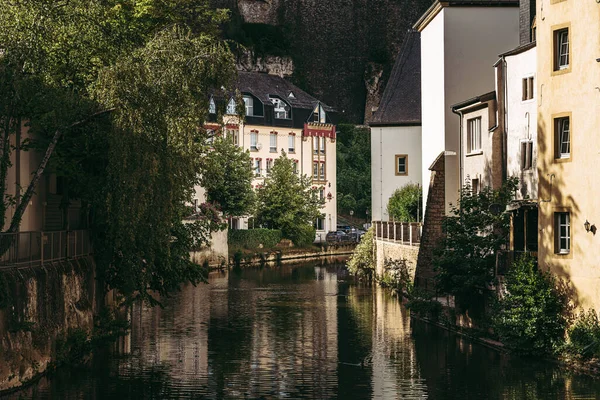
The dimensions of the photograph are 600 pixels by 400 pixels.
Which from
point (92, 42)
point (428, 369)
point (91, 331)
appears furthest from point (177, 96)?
point (428, 369)

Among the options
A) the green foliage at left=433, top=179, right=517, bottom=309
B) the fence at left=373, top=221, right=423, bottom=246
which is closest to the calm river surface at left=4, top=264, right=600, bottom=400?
the green foliage at left=433, top=179, right=517, bottom=309

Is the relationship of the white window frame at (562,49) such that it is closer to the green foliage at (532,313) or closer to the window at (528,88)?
the green foliage at (532,313)

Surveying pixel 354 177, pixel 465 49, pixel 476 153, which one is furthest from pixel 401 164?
pixel 354 177

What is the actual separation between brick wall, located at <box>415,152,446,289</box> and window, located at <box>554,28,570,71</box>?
1499 centimetres

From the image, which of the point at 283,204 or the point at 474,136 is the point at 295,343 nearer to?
the point at 474,136

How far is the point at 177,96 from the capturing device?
32.5m

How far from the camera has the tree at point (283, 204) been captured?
90.7 meters

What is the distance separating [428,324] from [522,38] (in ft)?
41.0

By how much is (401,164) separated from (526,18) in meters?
21.3

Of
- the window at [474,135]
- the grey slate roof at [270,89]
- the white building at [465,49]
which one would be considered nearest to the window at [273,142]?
the grey slate roof at [270,89]

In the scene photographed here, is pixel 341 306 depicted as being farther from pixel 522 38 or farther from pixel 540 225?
pixel 540 225

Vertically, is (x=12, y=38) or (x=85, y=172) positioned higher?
(x=12, y=38)

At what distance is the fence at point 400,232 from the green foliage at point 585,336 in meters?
20.5

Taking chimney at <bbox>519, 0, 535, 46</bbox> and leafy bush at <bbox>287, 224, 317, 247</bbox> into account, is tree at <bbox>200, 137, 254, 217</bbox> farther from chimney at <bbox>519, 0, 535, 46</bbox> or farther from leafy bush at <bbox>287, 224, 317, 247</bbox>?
chimney at <bbox>519, 0, 535, 46</bbox>
